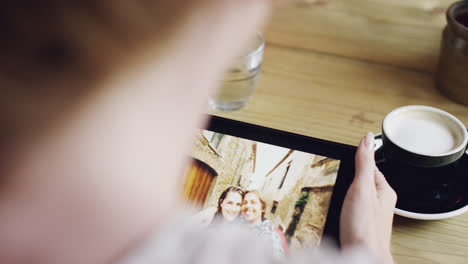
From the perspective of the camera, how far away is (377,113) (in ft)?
2.71

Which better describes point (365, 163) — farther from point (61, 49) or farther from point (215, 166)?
point (61, 49)

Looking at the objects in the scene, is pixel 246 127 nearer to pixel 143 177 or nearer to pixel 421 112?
pixel 421 112

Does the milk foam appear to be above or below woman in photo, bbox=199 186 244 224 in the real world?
above

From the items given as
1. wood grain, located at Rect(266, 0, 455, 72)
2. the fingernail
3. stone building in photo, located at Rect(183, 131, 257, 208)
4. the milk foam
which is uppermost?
wood grain, located at Rect(266, 0, 455, 72)

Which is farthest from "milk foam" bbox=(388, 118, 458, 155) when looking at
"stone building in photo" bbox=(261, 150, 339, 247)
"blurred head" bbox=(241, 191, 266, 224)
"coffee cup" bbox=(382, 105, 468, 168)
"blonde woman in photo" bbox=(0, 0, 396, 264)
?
"blonde woman in photo" bbox=(0, 0, 396, 264)

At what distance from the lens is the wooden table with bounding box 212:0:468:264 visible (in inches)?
32.1

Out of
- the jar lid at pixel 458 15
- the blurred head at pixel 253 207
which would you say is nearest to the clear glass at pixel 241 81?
the blurred head at pixel 253 207

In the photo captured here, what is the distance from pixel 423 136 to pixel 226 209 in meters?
0.34

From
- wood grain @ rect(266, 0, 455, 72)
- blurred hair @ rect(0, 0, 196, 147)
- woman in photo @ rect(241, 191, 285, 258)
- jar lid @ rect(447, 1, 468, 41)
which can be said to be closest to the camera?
blurred hair @ rect(0, 0, 196, 147)

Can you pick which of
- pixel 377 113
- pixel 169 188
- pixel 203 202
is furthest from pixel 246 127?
pixel 169 188

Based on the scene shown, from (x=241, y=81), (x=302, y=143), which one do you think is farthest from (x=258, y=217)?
(x=241, y=81)

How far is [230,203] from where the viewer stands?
633 millimetres

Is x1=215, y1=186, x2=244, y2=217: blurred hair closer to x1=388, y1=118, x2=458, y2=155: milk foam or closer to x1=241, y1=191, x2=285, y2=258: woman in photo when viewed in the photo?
x1=241, y1=191, x2=285, y2=258: woman in photo

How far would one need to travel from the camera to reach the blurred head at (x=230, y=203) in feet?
2.04
